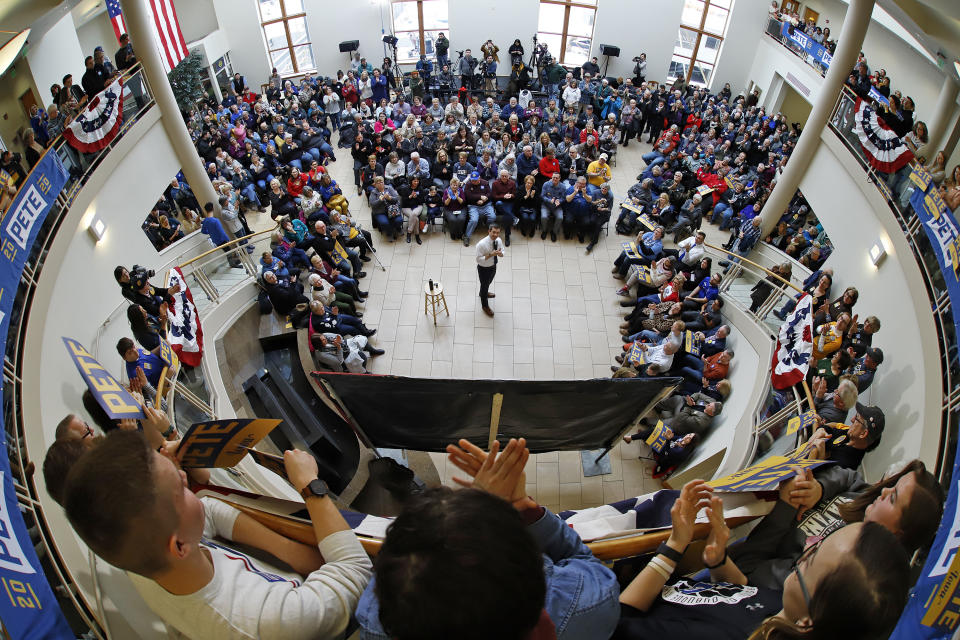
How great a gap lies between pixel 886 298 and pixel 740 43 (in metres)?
12.5

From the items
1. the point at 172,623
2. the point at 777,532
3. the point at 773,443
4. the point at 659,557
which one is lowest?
the point at 773,443

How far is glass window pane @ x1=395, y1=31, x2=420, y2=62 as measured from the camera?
1625cm

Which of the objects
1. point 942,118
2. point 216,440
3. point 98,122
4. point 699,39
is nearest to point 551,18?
point 699,39

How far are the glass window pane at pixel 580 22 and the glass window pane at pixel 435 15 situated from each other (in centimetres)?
411

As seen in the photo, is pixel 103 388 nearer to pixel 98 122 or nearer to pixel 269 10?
pixel 98 122

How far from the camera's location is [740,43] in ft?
47.6

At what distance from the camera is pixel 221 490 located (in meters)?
1.94

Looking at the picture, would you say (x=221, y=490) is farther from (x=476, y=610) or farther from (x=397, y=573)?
(x=476, y=610)

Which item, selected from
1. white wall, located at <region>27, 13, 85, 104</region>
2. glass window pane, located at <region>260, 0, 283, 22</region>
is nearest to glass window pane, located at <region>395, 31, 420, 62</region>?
glass window pane, located at <region>260, 0, 283, 22</region>

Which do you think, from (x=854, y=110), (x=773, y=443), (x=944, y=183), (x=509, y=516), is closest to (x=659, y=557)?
(x=509, y=516)

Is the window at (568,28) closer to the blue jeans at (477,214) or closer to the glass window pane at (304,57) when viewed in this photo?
the glass window pane at (304,57)

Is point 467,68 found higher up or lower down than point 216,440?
higher up

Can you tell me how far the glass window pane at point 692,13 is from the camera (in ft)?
48.1

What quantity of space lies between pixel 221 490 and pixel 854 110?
29.2 feet
